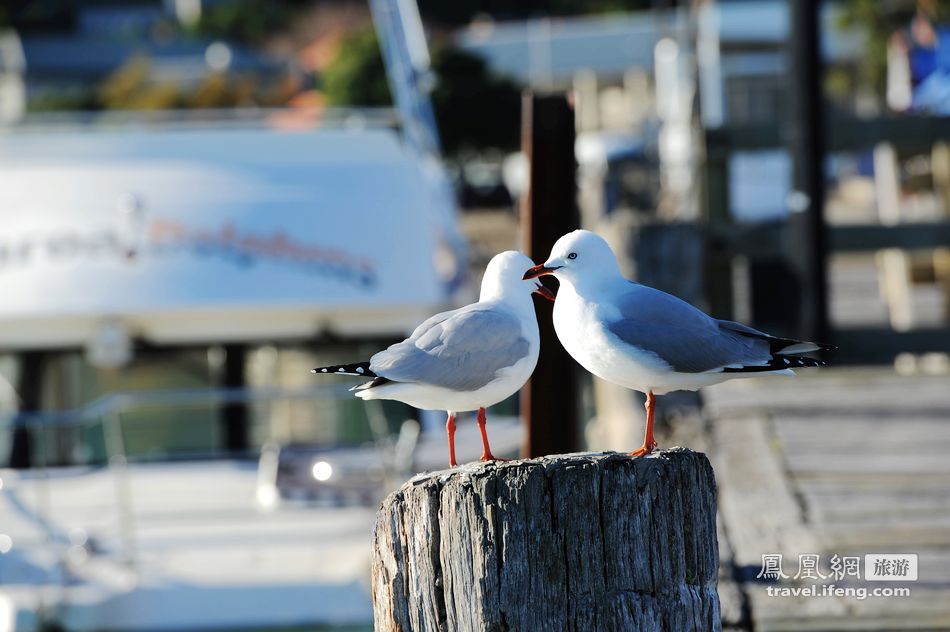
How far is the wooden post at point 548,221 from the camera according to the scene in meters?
5.27

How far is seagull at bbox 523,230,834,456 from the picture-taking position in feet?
9.23

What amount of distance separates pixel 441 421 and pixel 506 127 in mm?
32491

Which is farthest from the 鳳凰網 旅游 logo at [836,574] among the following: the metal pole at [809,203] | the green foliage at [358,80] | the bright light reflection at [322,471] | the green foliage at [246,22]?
the green foliage at [246,22]

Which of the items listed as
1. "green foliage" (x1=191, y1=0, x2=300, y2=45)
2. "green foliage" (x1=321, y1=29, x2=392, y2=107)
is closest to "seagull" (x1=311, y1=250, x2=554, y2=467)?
"green foliage" (x1=321, y1=29, x2=392, y2=107)

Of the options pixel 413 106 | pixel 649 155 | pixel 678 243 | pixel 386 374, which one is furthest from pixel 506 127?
pixel 386 374

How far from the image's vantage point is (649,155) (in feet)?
49.0

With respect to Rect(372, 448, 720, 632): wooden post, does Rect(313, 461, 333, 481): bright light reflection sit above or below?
above

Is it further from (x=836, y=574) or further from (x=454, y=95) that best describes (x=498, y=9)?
(x=836, y=574)

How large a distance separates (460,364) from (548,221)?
243 centimetres

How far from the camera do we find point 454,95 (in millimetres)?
39469

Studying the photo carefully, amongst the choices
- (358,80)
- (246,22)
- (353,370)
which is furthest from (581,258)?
(246,22)

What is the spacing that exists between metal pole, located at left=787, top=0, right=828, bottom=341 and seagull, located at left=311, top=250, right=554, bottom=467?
5.61 metres

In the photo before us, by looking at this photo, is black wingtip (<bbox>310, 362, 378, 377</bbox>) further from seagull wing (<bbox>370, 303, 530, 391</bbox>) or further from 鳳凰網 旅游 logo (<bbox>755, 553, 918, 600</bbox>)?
鳳凰網 旅游 logo (<bbox>755, 553, 918, 600</bbox>)

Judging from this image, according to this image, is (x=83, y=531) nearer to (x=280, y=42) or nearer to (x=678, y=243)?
(x=678, y=243)
